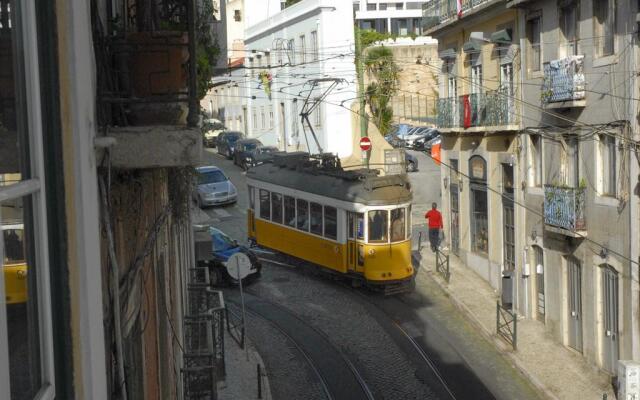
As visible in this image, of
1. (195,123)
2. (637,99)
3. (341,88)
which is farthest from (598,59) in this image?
(341,88)

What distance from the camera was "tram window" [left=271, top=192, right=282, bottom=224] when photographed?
23.1 m

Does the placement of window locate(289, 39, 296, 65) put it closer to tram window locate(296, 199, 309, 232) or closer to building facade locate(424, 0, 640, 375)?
building facade locate(424, 0, 640, 375)

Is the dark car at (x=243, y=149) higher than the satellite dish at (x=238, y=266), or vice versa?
the dark car at (x=243, y=149)

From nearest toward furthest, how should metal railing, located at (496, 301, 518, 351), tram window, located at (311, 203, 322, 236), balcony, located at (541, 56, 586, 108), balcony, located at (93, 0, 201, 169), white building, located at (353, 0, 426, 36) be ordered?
balcony, located at (93, 0, 201, 169) → balcony, located at (541, 56, 586, 108) → metal railing, located at (496, 301, 518, 351) → tram window, located at (311, 203, 322, 236) → white building, located at (353, 0, 426, 36)

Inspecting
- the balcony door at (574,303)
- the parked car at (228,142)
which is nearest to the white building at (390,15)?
the parked car at (228,142)

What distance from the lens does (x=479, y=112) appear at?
23.1 metres

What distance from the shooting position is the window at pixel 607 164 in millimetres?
16766

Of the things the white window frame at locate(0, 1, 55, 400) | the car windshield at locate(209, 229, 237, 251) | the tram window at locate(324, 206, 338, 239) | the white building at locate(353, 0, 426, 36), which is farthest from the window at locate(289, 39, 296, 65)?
the white window frame at locate(0, 1, 55, 400)

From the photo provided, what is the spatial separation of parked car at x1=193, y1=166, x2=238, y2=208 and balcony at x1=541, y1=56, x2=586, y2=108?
16872 millimetres

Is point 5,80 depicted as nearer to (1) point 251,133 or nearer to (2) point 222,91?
(1) point 251,133

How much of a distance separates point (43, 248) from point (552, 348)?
56.9 ft

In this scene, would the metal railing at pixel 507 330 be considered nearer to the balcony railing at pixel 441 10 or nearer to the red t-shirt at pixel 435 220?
the red t-shirt at pixel 435 220

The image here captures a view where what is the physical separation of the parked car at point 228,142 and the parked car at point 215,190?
36.3 feet

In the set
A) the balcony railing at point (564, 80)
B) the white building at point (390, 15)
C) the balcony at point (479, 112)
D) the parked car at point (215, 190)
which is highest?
the white building at point (390, 15)
